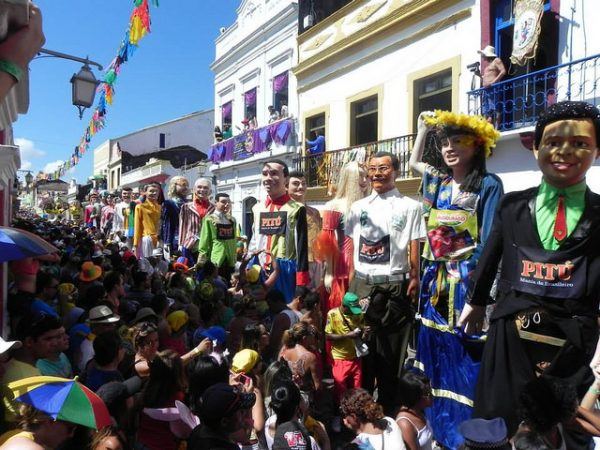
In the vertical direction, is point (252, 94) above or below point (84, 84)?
above

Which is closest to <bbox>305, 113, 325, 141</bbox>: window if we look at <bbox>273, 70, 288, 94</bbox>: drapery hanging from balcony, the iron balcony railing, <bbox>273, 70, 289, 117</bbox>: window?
the iron balcony railing

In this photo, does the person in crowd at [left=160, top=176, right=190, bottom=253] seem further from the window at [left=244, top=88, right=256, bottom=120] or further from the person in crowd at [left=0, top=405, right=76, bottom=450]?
the window at [left=244, top=88, right=256, bottom=120]

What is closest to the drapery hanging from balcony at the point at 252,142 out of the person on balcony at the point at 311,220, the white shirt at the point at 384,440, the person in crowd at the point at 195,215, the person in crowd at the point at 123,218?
the person in crowd at the point at 123,218

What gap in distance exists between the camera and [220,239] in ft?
20.7

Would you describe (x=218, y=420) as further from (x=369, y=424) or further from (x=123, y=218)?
(x=123, y=218)

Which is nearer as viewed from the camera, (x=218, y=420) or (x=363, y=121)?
(x=218, y=420)

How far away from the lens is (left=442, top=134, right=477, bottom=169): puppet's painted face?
3.43 meters

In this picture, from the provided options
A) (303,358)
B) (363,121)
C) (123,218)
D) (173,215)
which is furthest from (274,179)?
(123,218)

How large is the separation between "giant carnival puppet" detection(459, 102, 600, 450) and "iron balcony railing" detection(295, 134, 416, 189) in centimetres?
836

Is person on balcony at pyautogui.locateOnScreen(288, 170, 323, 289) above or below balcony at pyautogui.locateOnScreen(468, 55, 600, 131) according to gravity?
below

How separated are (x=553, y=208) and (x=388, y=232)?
1630mm

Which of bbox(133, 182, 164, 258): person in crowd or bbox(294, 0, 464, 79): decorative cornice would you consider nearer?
bbox(133, 182, 164, 258): person in crowd

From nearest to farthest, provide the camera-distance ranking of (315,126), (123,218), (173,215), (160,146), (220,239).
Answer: (220,239)
(173,215)
(123,218)
(315,126)
(160,146)

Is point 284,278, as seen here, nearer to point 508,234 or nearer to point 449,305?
point 449,305
